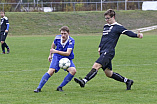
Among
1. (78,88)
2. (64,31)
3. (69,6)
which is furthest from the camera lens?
(69,6)

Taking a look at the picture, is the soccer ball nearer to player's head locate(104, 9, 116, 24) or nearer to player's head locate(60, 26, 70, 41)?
player's head locate(60, 26, 70, 41)

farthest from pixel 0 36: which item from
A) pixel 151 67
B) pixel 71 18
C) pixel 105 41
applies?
pixel 71 18

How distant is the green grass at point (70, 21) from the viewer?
4219 centimetres

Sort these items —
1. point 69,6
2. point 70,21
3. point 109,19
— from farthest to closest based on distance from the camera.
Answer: point 69,6 < point 70,21 < point 109,19

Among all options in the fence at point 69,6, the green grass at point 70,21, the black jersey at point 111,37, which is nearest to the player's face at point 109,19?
the black jersey at point 111,37

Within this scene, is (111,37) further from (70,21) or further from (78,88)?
(70,21)

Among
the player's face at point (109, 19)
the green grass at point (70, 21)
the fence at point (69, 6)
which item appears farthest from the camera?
the fence at point (69, 6)

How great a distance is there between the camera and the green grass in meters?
42.2

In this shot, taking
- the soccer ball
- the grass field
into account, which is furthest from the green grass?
the soccer ball

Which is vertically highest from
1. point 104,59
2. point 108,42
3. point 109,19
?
point 109,19

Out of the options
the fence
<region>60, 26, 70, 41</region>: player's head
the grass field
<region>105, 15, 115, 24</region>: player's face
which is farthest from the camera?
the fence

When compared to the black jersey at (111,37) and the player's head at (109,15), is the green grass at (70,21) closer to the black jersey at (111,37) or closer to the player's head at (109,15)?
the black jersey at (111,37)

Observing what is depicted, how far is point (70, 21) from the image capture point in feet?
154

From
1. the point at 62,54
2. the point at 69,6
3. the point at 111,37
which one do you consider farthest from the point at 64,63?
the point at 69,6
